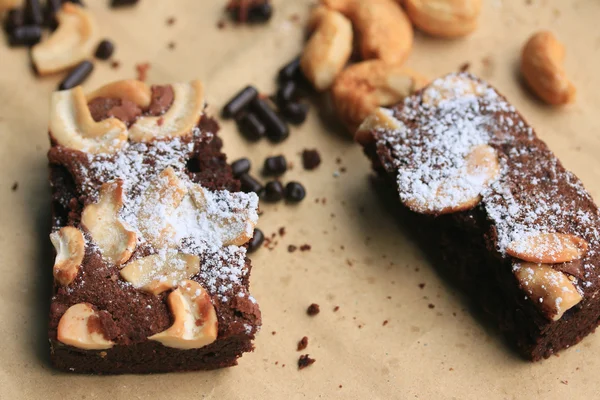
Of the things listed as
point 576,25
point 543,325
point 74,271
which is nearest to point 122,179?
point 74,271

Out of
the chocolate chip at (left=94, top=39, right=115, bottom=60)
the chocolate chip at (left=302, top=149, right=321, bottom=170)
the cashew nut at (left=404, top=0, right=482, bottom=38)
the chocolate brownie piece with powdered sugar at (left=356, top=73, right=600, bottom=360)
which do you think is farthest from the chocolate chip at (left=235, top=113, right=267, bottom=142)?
the cashew nut at (left=404, top=0, right=482, bottom=38)

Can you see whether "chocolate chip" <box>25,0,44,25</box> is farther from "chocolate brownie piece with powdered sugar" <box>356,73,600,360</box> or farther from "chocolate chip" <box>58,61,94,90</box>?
"chocolate brownie piece with powdered sugar" <box>356,73,600,360</box>

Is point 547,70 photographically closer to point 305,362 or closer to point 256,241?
point 256,241

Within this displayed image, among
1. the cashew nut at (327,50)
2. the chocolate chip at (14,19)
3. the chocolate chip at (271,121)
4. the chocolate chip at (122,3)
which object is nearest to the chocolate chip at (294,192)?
the chocolate chip at (271,121)

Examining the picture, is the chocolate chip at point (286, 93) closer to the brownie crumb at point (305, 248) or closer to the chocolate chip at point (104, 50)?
the brownie crumb at point (305, 248)

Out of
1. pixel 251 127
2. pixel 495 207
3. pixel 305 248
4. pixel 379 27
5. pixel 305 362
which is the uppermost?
pixel 379 27

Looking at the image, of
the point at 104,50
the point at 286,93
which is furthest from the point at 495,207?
the point at 104,50

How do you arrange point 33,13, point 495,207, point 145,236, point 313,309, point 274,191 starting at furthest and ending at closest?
point 33,13
point 274,191
point 313,309
point 495,207
point 145,236

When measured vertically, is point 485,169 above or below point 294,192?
above
